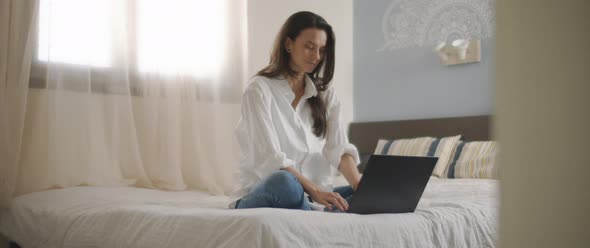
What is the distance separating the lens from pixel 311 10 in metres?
4.36

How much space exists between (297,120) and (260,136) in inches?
8.1

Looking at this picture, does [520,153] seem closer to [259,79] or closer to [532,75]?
[532,75]

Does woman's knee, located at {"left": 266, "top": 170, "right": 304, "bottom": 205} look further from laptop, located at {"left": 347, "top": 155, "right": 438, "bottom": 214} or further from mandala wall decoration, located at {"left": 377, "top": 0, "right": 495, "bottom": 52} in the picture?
mandala wall decoration, located at {"left": 377, "top": 0, "right": 495, "bottom": 52}

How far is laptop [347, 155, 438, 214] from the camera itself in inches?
66.2

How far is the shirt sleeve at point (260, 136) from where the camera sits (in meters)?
2.00

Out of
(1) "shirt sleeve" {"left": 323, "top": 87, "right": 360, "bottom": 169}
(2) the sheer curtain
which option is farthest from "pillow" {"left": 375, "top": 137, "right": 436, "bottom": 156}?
(1) "shirt sleeve" {"left": 323, "top": 87, "right": 360, "bottom": 169}

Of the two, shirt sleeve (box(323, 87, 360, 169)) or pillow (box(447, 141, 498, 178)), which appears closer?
shirt sleeve (box(323, 87, 360, 169))

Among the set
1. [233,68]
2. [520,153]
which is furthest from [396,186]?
[233,68]

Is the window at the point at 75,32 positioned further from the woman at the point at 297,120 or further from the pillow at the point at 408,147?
the pillow at the point at 408,147

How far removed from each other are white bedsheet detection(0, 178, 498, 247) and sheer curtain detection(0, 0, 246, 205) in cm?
46

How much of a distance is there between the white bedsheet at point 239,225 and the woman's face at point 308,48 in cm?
61

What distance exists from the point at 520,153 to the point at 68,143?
2812 millimetres

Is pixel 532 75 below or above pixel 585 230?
above

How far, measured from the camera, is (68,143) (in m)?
2.99
